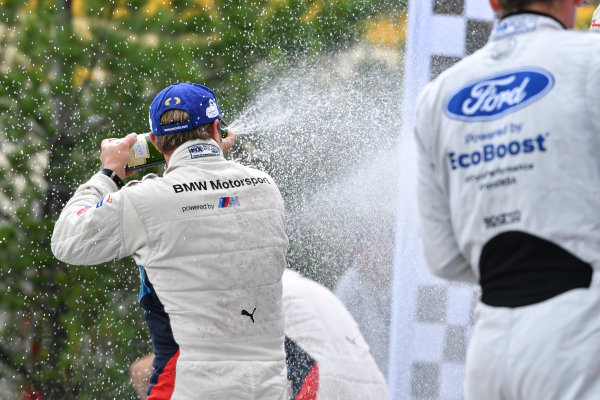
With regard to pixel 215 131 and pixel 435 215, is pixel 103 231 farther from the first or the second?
pixel 435 215

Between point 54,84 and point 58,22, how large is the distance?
0.46m

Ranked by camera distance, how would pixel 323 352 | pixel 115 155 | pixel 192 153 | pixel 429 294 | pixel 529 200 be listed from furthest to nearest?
pixel 429 294, pixel 323 352, pixel 115 155, pixel 192 153, pixel 529 200

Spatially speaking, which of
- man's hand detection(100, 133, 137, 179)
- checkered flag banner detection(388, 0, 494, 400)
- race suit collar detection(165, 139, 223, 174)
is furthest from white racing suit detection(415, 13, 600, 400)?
checkered flag banner detection(388, 0, 494, 400)

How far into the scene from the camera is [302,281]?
330 centimetres

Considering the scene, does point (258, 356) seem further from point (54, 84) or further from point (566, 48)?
point (54, 84)

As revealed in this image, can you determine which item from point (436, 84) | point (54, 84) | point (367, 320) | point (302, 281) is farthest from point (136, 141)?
point (54, 84)

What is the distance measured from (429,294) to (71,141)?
2.83 meters

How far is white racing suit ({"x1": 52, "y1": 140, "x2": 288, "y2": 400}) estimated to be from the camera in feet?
7.12

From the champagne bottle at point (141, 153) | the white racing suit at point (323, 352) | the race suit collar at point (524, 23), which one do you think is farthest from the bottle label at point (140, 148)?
the race suit collar at point (524, 23)

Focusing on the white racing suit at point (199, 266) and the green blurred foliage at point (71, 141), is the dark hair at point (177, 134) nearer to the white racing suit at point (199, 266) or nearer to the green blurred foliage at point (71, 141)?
the white racing suit at point (199, 266)

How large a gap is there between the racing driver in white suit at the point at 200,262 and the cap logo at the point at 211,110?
10cm

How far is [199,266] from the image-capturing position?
85.7 inches

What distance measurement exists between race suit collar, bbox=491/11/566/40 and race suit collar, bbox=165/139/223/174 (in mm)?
1024

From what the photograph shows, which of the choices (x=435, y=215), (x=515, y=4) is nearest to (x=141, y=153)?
(x=435, y=215)
